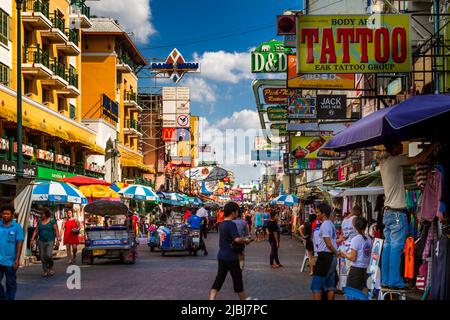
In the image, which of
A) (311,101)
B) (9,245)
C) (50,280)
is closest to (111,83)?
(311,101)

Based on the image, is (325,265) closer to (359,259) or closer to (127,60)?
(359,259)

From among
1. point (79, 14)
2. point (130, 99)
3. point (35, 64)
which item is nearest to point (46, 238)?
point (35, 64)

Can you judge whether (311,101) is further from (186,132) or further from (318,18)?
(186,132)

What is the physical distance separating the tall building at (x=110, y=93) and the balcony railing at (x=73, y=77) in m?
5.61

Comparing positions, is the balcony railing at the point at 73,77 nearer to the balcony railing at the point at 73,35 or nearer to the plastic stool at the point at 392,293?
the balcony railing at the point at 73,35

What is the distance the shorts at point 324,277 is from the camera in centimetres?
1109

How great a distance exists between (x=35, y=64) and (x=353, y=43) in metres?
26.3

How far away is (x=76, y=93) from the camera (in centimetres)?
4788

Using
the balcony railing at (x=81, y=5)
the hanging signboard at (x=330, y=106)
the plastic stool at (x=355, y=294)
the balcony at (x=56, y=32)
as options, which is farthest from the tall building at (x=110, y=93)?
the plastic stool at (x=355, y=294)

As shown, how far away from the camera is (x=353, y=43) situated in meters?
16.5

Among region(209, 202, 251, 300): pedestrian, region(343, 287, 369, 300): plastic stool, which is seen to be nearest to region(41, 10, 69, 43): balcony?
region(209, 202, 251, 300): pedestrian

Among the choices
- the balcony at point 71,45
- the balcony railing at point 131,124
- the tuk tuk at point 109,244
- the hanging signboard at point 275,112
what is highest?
the balcony at point 71,45

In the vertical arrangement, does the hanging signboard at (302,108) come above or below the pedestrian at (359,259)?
above

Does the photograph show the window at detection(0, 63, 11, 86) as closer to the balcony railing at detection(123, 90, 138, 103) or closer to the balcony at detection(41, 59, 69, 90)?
the balcony at detection(41, 59, 69, 90)
